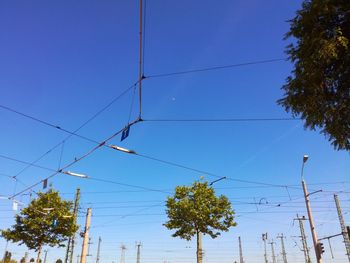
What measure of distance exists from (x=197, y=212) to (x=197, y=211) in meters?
0.18

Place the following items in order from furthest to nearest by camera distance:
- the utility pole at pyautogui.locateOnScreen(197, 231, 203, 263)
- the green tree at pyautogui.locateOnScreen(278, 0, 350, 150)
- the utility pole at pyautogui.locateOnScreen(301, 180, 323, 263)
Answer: the utility pole at pyautogui.locateOnScreen(197, 231, 203, 263)
the utility pole at pyautogui.locateOnScreen(301, 180, 323, 263)
the green tree at pyautogui.locateOnScreen(278, 0, 350, 150)

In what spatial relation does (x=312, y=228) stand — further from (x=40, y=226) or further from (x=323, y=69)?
(x=40, y=226)

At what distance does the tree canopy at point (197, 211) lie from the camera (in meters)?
31.3

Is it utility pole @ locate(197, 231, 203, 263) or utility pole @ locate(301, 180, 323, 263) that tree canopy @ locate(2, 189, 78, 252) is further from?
utility pole @ locate(301, 180, 323, 263)

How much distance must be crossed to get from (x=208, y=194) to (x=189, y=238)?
4526 mm

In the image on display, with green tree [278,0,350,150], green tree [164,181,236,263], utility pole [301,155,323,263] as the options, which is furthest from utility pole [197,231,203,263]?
green tree [278,0,350,150]

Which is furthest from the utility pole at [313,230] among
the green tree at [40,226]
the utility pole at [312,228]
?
the green tree at [40,226]

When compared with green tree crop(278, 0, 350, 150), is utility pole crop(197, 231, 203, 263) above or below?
below

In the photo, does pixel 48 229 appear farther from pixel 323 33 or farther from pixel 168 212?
pixel 323 33

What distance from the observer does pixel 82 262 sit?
27750 millimetres

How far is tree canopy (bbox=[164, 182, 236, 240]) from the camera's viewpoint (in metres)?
31.3

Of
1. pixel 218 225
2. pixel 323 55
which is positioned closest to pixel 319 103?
pixel 323 55

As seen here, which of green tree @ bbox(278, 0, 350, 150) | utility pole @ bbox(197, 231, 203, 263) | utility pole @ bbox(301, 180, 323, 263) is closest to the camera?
green tree @ bbox(278, 0, 350, 150)

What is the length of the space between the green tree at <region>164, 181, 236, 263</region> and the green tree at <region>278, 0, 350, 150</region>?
21.8 meters
